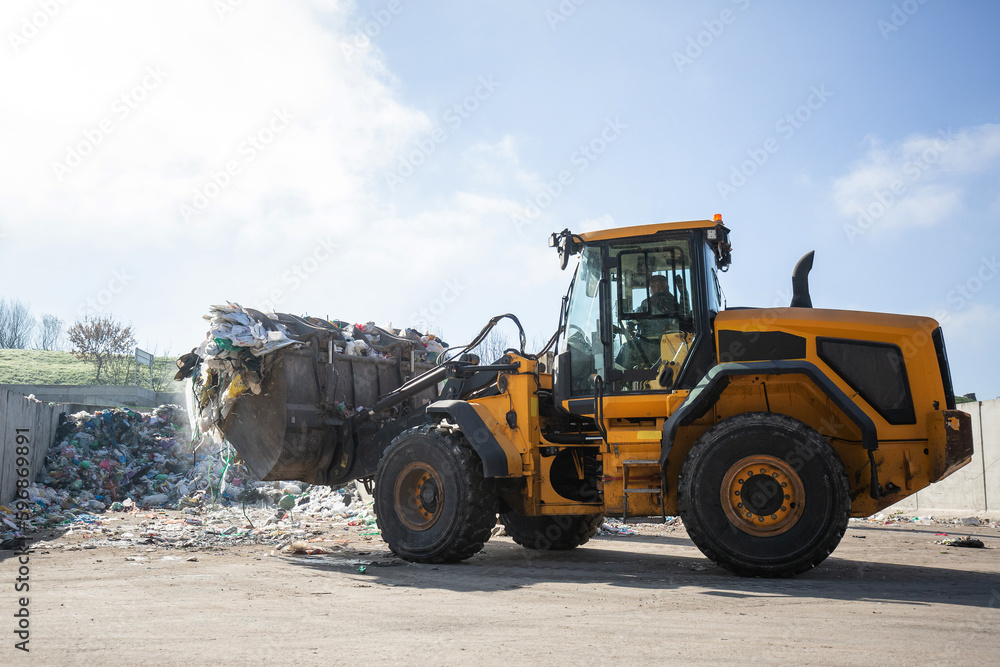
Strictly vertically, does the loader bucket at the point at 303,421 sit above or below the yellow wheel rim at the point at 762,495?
above

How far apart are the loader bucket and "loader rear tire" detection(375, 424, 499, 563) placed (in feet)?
3.18

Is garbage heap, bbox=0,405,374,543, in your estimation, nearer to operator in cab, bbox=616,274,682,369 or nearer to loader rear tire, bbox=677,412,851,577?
operator in cab, bbox=616,274,682,369

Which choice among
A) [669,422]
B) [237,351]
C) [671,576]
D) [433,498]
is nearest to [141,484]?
[237,351]

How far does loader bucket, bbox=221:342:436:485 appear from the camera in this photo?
7.46 metres

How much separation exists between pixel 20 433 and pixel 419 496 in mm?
8386

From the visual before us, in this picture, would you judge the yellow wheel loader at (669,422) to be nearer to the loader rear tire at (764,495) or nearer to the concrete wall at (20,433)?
the loader rear tire at (764,495)

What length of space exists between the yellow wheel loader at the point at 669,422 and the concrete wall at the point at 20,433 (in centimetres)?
547

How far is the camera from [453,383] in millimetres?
7266

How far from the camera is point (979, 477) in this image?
11.2 meters

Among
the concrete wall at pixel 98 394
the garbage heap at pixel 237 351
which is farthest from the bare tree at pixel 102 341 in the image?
the garbage heap at pixel 237 351

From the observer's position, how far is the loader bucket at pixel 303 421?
24.5ft

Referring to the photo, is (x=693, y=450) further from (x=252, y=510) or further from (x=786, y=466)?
(x=252, y=510)

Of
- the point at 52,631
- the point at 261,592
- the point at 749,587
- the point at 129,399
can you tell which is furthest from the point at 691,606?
the point at 129,399

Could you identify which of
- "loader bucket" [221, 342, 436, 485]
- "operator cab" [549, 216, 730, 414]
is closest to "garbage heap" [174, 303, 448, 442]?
"loader bucket" [221, 342, 436, 485]
